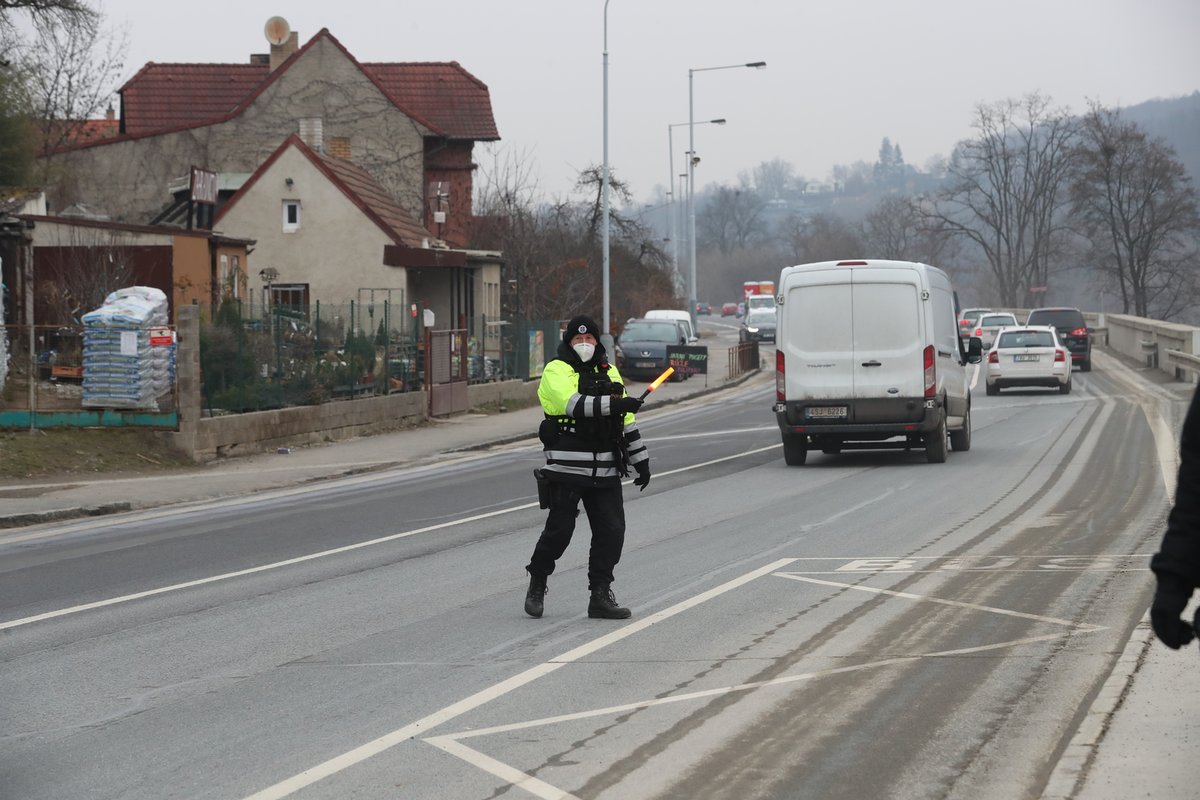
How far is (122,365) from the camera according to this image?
67.6 ft

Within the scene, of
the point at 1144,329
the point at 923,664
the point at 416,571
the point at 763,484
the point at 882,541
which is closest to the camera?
the point at 923,664

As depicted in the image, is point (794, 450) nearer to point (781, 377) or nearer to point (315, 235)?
point (781, 377)

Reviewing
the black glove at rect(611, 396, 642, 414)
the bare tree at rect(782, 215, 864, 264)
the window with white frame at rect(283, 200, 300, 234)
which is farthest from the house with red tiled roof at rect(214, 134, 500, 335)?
the bare tree at rect(782, 215, 864, 264)

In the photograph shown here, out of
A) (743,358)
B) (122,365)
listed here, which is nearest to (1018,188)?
(743,358)

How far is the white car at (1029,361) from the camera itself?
35875mm

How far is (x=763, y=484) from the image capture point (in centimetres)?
1764

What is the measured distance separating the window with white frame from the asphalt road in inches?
1012

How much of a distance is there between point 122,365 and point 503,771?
16.2 meters

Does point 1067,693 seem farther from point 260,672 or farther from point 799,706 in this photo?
point 260,672

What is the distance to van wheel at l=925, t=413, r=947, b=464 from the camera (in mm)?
19328

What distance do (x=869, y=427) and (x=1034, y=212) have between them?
83.2 m

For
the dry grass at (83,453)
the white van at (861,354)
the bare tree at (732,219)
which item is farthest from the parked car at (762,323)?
the bare tree at (732,219)

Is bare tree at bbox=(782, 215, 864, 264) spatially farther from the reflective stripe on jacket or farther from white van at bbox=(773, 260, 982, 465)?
the reflective stripe on jacket

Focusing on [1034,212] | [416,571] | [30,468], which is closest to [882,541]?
[416,571]
